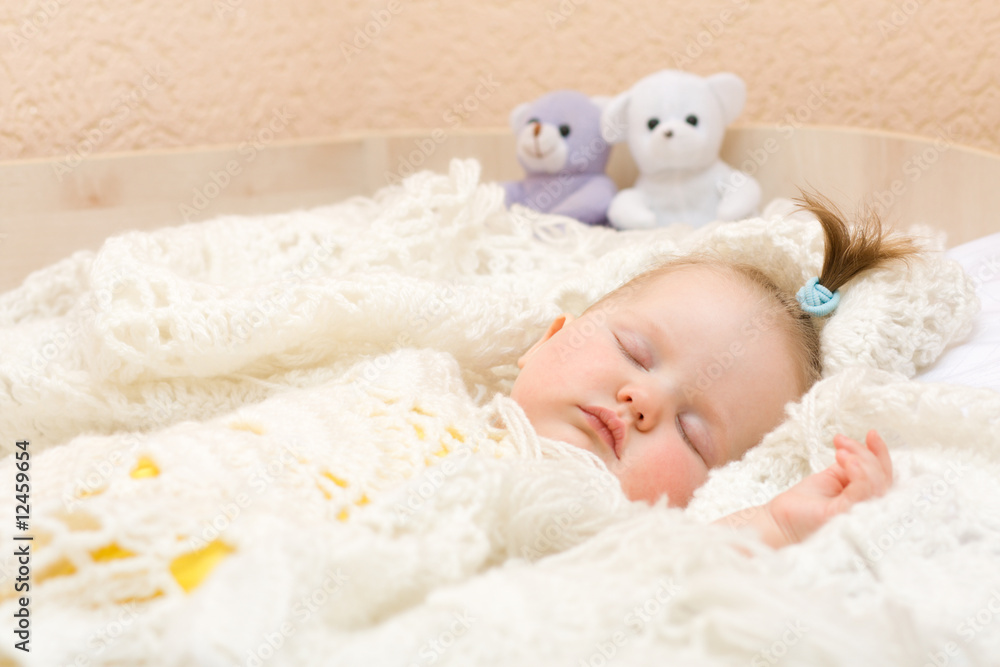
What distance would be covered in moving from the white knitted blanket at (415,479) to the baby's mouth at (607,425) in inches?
1.8

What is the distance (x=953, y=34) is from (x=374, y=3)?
1.24 meters

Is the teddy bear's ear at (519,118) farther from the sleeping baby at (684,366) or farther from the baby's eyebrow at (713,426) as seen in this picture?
the baby's eyebrow at (713,426)

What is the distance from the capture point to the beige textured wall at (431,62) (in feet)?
4.52

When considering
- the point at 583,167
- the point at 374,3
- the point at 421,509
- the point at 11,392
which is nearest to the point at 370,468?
the point at 421,509

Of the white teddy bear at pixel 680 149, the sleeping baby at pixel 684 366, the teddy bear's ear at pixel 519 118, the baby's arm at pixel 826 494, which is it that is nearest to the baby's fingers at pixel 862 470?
the baby's arm at pixel 826 494

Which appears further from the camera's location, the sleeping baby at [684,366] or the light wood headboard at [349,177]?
the light wood headboard at [349,177]

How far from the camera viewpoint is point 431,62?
78.7 inches

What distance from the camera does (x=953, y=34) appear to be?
1315 millimetres

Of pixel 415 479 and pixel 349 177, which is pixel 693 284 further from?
pixel 349 177

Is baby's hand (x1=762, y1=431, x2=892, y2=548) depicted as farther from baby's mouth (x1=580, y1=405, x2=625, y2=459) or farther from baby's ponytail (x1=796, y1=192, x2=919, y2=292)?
baby's ponytail (x1=796, y1=192, x2=919, y2=292)

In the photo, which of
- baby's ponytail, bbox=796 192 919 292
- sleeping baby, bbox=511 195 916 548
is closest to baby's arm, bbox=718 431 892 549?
sleeping baby, bbox=511 195 916 548

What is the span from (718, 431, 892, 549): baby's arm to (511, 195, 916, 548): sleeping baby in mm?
119

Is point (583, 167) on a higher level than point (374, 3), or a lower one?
lower

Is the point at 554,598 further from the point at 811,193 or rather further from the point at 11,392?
the point at 811,193
